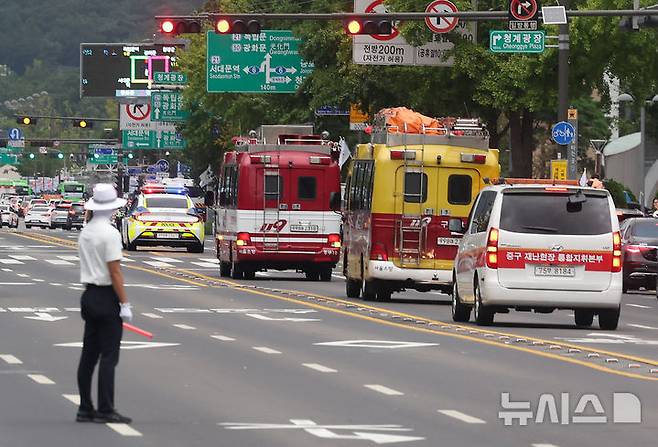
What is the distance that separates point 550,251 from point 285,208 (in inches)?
623

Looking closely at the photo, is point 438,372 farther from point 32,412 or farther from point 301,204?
point 301,204

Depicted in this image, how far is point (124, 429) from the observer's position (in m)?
14.1

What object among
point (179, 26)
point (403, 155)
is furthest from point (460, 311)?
point (179, 26)

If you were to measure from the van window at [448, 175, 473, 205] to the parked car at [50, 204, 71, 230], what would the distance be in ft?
261

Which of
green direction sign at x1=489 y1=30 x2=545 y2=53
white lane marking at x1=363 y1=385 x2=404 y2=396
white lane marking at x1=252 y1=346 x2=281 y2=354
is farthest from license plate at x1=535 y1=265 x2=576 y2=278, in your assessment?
green direction sign at x1=489 y1=30 x2=545 y2=53

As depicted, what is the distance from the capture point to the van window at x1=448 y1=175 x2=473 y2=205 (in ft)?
109

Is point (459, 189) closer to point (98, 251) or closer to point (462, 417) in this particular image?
point (462, 417)

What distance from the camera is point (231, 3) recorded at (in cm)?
8088

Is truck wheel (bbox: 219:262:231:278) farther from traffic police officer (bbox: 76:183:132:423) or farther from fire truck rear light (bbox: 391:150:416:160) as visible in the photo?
traffic police officer (bbox: 76:183:132:423)

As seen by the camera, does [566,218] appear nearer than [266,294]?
Yes

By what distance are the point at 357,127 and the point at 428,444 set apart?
5052cm

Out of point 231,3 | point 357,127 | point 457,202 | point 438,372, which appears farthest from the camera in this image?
point 231,3

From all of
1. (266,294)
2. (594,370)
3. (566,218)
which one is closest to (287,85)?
(266,294)

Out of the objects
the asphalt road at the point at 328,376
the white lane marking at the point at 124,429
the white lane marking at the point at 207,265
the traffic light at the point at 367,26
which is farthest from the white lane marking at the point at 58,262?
the white lane marking at the point at 124,429
